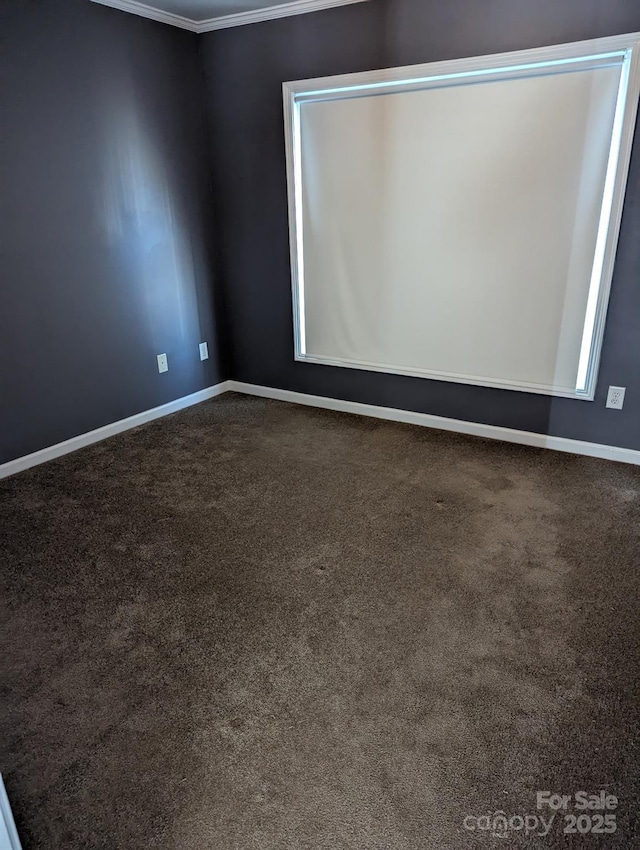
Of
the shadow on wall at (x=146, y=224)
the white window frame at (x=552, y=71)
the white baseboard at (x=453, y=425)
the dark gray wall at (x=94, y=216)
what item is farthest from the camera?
the shadow on wall at (x=146, y=224)

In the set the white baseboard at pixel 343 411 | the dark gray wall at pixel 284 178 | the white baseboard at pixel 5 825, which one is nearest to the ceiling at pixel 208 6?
the dark gray wall at pixel 284 178

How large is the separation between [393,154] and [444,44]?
58 centimetres

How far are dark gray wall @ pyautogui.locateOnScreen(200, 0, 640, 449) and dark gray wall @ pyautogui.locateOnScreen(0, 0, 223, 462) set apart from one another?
0.25m

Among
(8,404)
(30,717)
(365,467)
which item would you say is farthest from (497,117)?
(30,717)

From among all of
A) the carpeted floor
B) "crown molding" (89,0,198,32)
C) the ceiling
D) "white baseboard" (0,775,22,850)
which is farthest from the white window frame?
"white baseboard" (0,775,22,850)

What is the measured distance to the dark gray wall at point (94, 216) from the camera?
118 inches

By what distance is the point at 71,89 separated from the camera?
3.13 m

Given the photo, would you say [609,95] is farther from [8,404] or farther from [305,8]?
[8,404]

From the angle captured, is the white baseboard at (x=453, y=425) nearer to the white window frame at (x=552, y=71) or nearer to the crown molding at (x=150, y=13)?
the white window frame at (x=552, y=71)

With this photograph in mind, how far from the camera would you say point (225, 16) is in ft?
11.7

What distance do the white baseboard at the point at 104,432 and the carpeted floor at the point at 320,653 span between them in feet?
0.39

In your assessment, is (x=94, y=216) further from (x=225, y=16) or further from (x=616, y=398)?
(x=616, y=398)

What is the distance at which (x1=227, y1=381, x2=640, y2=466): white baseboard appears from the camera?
3.21 meters

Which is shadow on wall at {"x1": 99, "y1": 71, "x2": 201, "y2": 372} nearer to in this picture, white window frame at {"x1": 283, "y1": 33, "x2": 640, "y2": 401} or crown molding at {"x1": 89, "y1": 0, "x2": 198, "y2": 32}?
crown molding at {"x1": 89, "y1": 0, "x2": 198, "y2": 32}
